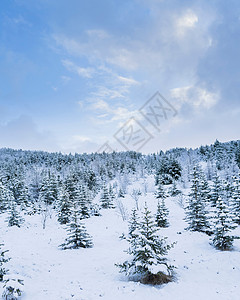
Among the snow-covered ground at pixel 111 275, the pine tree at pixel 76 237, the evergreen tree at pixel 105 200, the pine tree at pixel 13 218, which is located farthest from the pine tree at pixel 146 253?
the evergreen tree at pixel 105 200

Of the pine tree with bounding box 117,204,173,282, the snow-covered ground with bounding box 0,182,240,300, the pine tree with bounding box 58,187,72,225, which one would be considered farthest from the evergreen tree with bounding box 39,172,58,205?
the pine tree with bounding box 117,204,173,282

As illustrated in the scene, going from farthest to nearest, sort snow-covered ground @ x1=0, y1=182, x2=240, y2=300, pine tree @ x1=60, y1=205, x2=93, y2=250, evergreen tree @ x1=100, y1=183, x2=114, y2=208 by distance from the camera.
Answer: evergreen tree @ x1=100, y1=183, x2=114, y2=208, pine tree @ x1=60, y1=205, x2=93, y2=250, snow-covered ground @ x1=0, y1=182, x2=240, y2=300

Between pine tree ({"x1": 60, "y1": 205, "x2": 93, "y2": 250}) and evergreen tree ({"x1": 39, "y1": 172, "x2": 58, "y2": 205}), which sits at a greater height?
evergreen tree ({"x1": 39, "y1": 172, "x2": 58, "y2": 205})

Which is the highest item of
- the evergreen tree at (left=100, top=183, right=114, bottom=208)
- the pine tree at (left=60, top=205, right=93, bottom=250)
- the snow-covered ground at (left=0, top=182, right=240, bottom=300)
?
the evergreen tree at (left=100, top=183, right=114, bottom=208)

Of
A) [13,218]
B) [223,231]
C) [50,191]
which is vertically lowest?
[223,231]

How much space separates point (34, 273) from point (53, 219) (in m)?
23.9

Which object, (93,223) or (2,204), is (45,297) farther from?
(2,204)

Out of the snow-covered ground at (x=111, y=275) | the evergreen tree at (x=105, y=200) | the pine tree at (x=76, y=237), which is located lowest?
the snow-covered ground at (x=111, y=275)

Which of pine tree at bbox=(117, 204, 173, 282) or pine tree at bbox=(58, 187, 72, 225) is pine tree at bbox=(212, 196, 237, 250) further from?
pine tree at bbox=(58, 187, 72, 225)

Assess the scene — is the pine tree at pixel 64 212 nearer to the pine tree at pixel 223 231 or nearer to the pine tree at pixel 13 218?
the pine tree at pixel 13 218

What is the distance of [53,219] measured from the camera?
3247 centimetres

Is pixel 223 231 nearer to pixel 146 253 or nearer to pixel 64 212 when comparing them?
pixel 146 253

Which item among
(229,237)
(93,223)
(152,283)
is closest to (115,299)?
(152,283)

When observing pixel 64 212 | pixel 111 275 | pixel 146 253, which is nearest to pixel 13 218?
pixel 64 212
